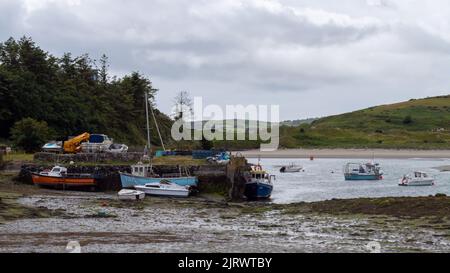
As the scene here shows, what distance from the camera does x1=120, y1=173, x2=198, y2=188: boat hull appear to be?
5634 centimetres

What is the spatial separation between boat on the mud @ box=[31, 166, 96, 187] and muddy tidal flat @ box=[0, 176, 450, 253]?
7.86m

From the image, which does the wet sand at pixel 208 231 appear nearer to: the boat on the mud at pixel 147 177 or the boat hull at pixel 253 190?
the boat on the mud at pixel 147 177

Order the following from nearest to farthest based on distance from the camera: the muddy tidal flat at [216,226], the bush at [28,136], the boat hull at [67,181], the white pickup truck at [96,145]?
the muddy tidal flat at [216,226]
the boat hull at [67,181]
the white pickup truck at [96,145]
the bush at [28,136]

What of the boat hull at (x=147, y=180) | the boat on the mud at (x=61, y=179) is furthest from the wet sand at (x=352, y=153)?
the boat hull at (x=147, y=180)

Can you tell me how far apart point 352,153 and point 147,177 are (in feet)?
352

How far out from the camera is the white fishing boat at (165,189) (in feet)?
178

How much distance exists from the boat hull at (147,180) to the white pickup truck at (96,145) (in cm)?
1399

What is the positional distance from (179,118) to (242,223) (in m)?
111

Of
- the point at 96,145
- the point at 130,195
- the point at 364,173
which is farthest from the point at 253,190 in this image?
the point at 364,173

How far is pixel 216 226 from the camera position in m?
35.5

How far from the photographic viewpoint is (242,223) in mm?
37219

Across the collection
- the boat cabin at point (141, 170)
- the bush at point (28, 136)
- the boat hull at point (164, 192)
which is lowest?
the boat hull at point (164, 192)

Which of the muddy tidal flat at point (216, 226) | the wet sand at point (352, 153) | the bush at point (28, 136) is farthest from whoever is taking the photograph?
the wet sand at point (352, 153)

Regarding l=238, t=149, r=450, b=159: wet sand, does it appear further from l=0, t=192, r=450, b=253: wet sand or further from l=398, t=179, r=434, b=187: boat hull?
l=0, t=192, r=450, b=253: wet sand
